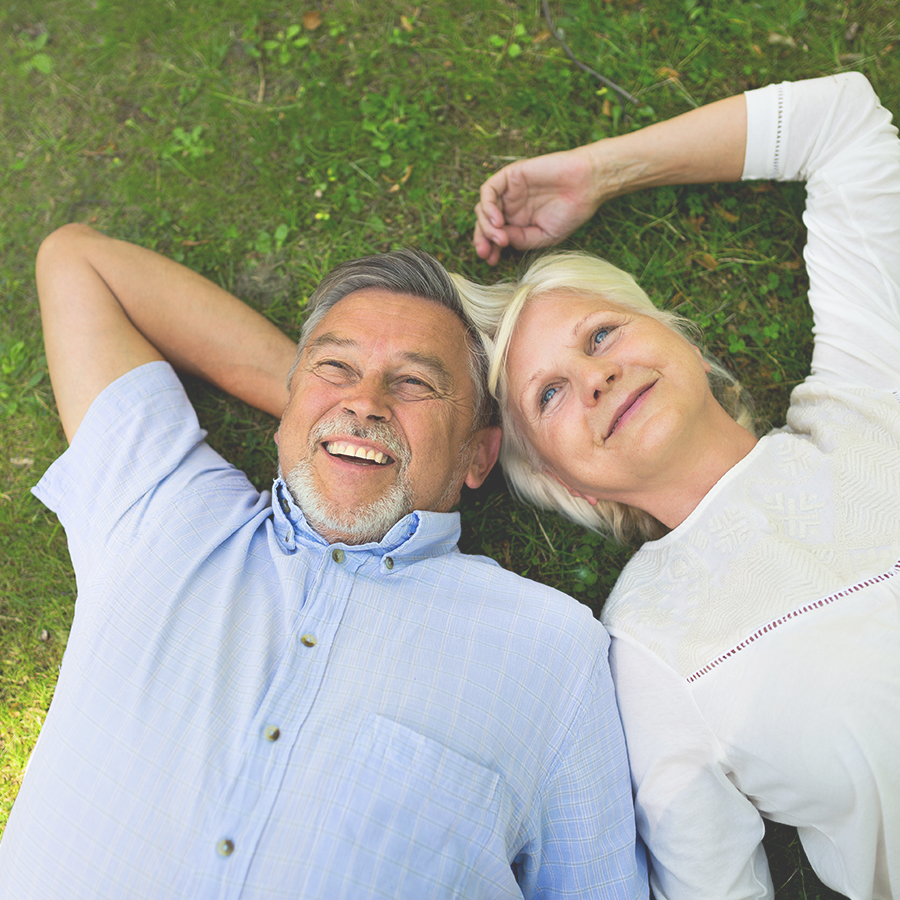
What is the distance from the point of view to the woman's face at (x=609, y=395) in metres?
2.70

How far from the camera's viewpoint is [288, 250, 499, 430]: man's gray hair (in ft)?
10.4

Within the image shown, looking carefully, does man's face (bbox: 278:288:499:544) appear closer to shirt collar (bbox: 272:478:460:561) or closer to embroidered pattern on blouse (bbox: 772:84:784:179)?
shirt collar (bbox: 272:478:460:561)

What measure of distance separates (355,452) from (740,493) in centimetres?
169

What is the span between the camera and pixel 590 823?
2547 millimetres

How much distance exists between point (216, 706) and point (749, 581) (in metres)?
2.16

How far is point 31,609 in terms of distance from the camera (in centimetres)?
373

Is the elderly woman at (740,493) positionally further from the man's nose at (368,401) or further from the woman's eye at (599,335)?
the man's nose at (368,401)

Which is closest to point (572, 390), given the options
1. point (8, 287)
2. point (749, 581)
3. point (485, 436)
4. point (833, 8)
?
point (485, 436)

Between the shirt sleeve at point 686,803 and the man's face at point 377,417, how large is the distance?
50.6 inches

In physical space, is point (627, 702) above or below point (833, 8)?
below

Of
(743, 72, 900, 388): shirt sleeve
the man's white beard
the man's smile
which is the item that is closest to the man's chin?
the man's white beard

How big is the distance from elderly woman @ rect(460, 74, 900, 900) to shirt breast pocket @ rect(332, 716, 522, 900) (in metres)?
0.70

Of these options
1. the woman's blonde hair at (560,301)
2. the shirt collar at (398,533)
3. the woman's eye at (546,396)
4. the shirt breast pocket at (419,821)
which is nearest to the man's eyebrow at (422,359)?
the woman's blonde hair at (560,301)

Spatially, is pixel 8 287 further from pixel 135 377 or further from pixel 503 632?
pixel 503 632
